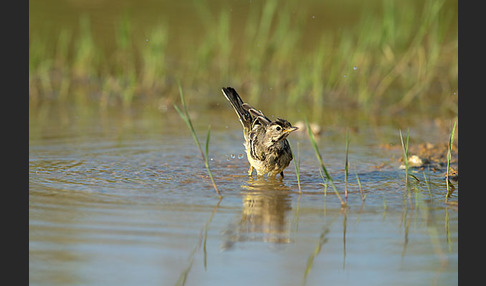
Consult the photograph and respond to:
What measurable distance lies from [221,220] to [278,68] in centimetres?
798

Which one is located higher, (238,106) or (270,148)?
(238,106)

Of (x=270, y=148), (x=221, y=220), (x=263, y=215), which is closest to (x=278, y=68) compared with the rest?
(x=270, y=148)

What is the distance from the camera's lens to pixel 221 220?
566 cm

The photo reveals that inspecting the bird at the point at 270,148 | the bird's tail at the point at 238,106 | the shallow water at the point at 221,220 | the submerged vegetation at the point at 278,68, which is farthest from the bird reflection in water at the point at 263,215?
the submerged vegetation at the point at 278,68

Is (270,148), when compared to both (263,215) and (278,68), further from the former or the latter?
(278,68)

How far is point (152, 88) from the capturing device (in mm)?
12703

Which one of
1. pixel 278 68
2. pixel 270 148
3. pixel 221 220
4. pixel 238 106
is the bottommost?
pixel 221 220

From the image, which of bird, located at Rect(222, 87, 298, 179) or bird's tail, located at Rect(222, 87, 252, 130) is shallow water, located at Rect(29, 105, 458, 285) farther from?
bird's tail, located at Rect(222, 87, 252, 130)

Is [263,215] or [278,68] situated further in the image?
[278,68]

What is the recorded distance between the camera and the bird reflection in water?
17.2ft

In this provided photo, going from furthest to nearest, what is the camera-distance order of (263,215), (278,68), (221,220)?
(278,68) → (263,215) → (221,220)

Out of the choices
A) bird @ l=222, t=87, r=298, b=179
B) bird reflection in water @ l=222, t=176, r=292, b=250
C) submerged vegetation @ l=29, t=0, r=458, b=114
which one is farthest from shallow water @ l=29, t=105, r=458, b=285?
submerged vegetation @ l=29, t=0, r=458, b=114

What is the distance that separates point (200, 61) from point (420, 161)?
5086 millimetres

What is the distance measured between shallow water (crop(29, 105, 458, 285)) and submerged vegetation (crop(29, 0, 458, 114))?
2880mm
